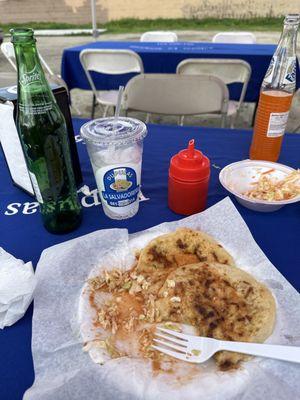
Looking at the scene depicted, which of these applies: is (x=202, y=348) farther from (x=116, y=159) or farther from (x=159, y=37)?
(x=159, y=37)

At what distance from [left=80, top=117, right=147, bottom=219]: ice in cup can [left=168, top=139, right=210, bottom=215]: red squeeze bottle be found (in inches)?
3.5

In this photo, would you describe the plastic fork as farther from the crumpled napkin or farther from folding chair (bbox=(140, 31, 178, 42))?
folding chair (bbox=(140, 31, 178, 42))

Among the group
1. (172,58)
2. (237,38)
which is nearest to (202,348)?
(172,58)

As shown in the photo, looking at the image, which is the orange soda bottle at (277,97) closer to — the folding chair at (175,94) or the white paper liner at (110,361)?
the white paper liner at (110,361)

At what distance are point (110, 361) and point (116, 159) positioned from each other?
37 cm

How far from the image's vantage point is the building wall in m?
9.48

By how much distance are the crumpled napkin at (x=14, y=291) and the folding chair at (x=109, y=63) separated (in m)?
1.79

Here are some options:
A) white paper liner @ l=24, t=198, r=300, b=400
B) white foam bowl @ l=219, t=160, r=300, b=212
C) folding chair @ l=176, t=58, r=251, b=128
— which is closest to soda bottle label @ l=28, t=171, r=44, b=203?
white paper liner @ l=24, t=198, r=300, b=400

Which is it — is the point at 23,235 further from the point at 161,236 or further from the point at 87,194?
the point at 161,236

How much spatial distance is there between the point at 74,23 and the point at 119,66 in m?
10.3

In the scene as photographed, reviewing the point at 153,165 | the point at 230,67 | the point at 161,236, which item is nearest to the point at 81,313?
the point at 161,236

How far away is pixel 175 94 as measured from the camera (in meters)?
1.48

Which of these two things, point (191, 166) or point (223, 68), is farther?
point (223, 68)

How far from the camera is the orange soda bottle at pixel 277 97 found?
75 centimetres
